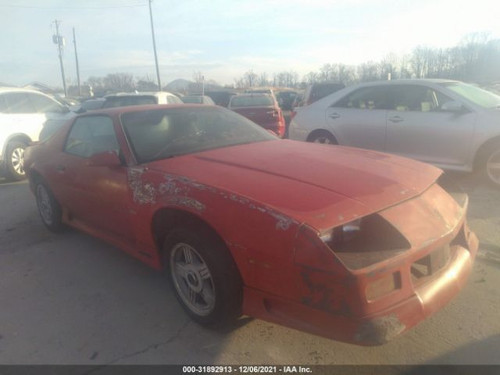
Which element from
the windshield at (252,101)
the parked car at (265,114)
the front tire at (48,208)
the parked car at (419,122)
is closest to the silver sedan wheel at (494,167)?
the parked car at (419,122)

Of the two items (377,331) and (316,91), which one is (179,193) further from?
(316,91)

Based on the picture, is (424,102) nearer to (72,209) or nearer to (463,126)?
(463,126)

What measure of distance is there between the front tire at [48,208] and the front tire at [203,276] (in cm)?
214

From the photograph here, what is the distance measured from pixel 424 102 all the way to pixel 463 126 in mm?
720

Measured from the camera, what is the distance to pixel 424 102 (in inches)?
228

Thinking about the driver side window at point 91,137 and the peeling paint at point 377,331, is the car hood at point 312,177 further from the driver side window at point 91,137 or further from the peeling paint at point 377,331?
the driver side window at point 91,137

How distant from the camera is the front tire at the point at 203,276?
225cm

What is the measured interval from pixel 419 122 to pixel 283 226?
178 inches

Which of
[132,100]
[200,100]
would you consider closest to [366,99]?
[132,100]

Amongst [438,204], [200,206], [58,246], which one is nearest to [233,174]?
[200,206]

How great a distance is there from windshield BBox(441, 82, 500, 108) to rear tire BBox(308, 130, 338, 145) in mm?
1850

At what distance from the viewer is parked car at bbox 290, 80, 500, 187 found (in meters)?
5.23

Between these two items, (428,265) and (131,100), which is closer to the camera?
(428,265)

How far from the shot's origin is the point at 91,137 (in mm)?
3771
